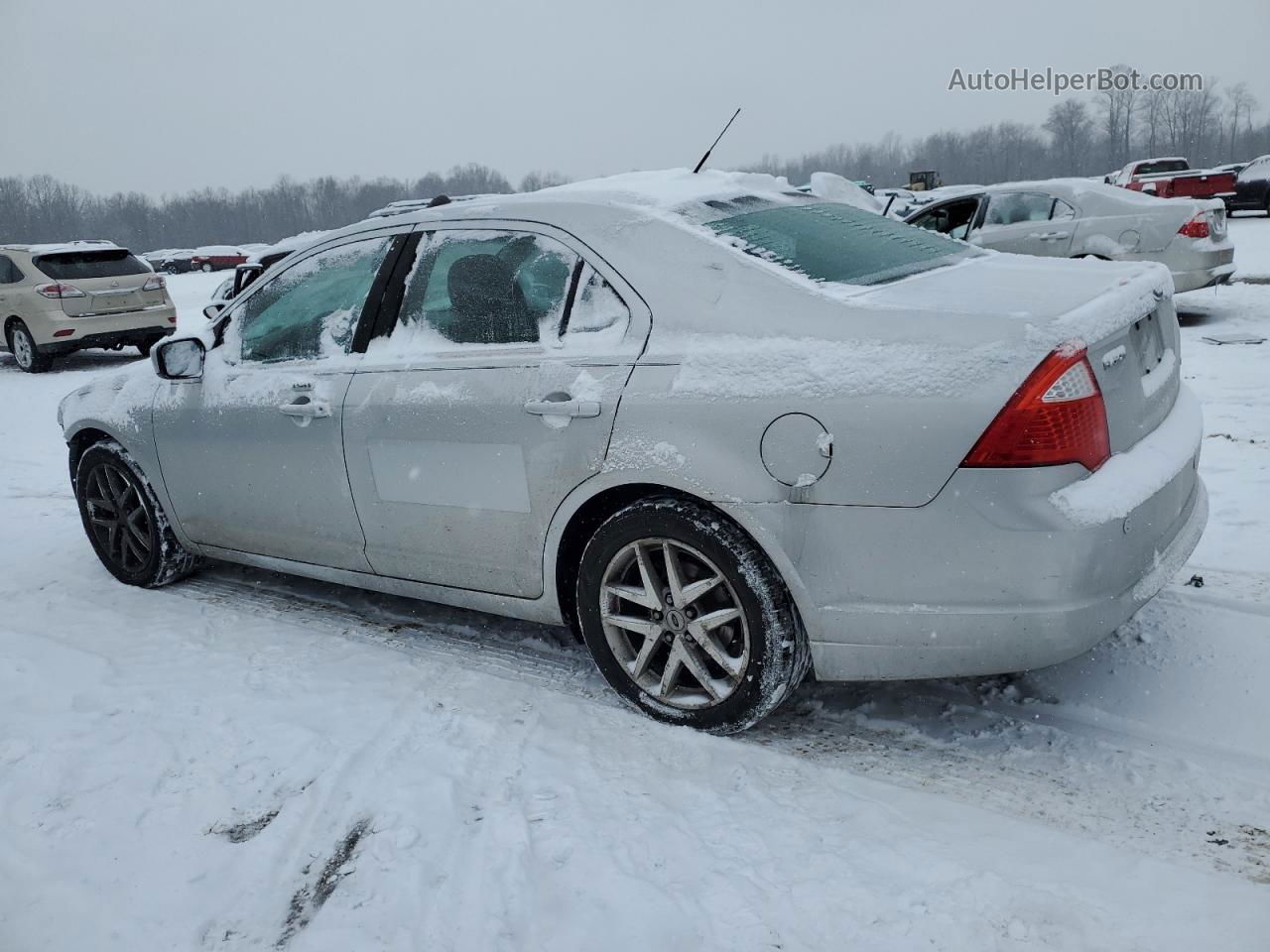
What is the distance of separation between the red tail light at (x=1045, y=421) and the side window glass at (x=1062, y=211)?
7997 millimetres

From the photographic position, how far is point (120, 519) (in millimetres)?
4660

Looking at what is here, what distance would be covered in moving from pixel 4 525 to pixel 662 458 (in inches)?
196

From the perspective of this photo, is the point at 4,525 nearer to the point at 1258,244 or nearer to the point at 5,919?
the point at 5,919

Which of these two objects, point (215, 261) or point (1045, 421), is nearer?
point (1045, 421)

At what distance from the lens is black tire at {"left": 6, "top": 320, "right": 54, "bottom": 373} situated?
1269 cm

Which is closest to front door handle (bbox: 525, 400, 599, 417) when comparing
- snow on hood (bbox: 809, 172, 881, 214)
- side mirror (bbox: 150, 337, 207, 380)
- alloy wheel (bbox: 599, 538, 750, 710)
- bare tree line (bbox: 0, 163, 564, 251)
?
alloy wheel (bbox: 599, 538, 750, 710)

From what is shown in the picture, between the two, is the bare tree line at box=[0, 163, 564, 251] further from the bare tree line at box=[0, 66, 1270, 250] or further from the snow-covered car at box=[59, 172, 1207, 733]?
the snow-covered car at box=[59, 172, 1207, 733]

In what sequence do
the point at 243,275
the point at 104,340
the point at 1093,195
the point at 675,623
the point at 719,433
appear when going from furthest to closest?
the point at 243,275 < the point at 104,340 < the point at 1093,195 < the point at 675,623 < the point at 719,433

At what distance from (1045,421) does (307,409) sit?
8.43 feet

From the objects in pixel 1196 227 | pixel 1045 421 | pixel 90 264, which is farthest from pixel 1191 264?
pixel 90 264

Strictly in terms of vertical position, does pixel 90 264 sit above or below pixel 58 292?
above

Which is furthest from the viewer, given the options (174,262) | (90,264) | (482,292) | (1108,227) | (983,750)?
(174,262)

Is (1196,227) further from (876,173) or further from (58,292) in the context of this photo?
(876,173)

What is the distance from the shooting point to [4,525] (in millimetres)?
5879
